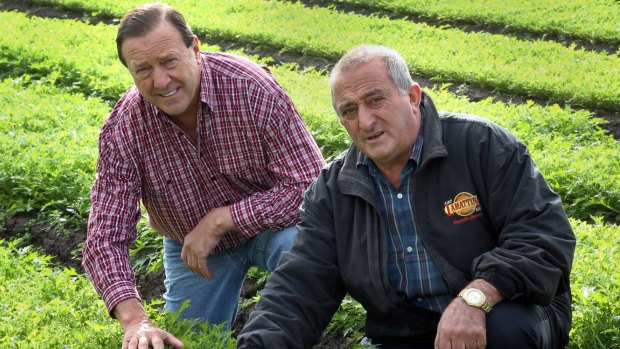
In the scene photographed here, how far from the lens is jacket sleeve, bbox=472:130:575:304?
10.3ft

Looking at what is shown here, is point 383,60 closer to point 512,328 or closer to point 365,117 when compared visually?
point 365,117

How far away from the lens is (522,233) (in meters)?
3.16

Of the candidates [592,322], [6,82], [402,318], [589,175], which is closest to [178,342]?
[402,318]

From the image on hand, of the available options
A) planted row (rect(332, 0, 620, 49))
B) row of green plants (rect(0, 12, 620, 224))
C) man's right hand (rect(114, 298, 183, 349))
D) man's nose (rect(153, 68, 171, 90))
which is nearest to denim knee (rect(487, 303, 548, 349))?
man's right hand (rect(114, 298, 183, 349))

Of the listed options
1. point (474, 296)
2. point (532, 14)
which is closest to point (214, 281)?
point (474, 296)

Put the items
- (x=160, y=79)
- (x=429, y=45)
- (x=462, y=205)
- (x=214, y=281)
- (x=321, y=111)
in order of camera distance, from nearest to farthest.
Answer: (x=462, y=205), (x=160, y=79), (x=214, y=281), (x=321, y=111), (x=429, y=45)

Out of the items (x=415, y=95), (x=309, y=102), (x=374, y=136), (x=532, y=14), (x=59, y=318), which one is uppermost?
(x=415, y=95)

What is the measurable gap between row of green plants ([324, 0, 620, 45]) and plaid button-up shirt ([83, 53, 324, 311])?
328 inches

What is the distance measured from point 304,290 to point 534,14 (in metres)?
9.96

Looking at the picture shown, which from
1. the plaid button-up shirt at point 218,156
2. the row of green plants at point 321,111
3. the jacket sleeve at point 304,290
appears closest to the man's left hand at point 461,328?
the jacket sleeve at point 304,290

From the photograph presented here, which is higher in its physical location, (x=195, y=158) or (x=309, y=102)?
(x=195, y=158)

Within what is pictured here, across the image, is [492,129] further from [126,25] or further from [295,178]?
[126,25]

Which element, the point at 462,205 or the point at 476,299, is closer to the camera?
the point at 476,299

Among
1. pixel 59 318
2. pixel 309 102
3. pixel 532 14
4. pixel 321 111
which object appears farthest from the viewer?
pixel 532 14
